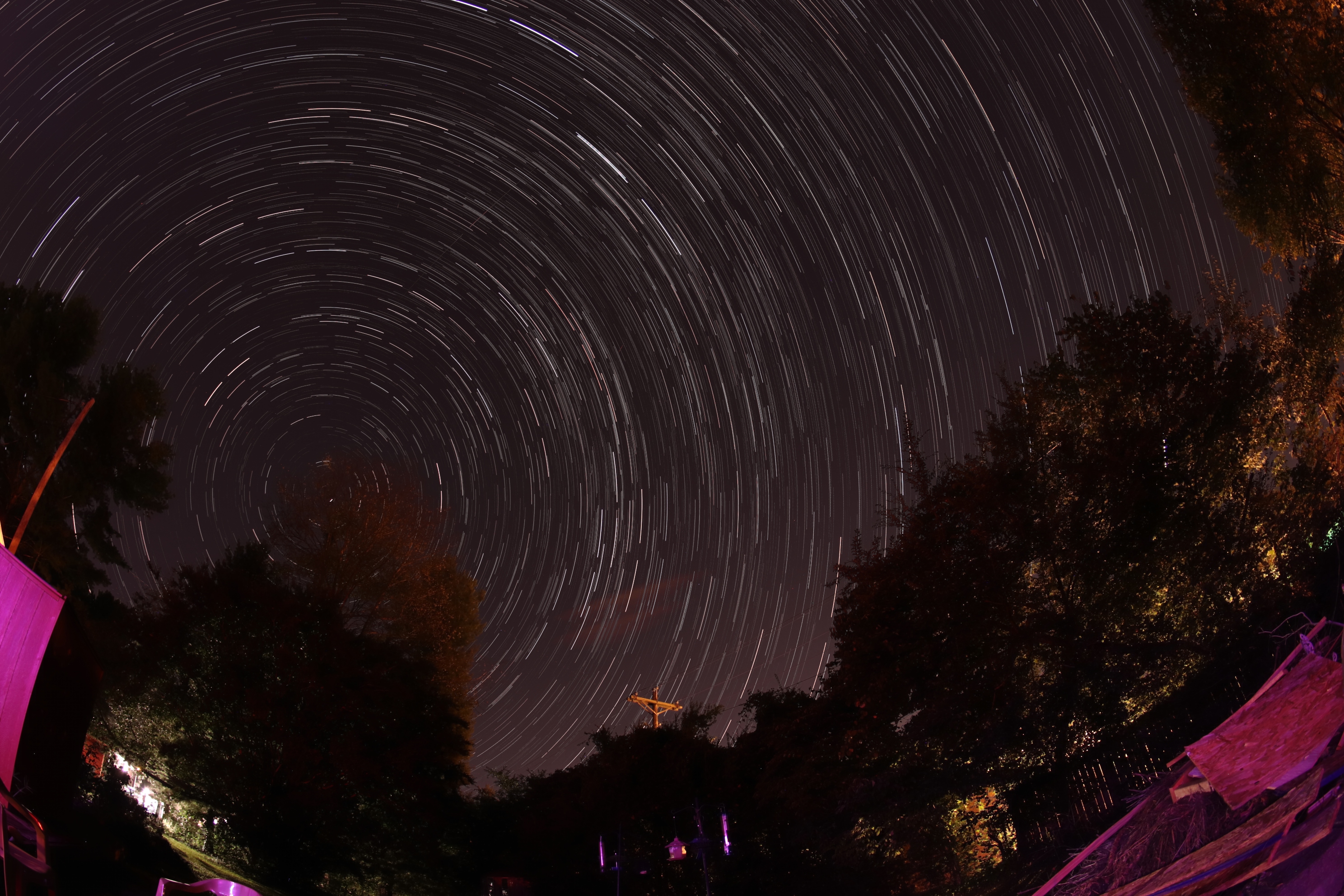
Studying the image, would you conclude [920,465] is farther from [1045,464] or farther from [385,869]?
[385,869]

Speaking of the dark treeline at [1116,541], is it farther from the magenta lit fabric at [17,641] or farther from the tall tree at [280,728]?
the tall tree at [280,728]

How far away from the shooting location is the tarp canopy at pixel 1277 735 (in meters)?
3.08

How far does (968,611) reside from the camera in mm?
16172

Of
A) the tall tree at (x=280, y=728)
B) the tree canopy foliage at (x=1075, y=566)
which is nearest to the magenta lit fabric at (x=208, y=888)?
the tree canopy foliage at (x=1075, y=566)

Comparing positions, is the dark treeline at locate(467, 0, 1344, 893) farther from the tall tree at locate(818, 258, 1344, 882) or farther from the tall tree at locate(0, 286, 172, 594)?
the tall tree at locate(0, 286, 172, 594)

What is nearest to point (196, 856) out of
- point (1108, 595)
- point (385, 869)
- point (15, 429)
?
point (385, 869)

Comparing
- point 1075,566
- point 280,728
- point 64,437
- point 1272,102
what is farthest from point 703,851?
point 1272,102

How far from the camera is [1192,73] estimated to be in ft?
46.8

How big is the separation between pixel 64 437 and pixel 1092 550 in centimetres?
2551

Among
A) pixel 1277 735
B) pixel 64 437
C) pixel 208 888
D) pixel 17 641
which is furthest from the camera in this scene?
pixel 64 437

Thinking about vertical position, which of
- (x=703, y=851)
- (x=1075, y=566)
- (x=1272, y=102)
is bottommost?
(x=703, y=851)

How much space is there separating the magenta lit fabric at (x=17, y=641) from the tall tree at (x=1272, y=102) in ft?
61.0

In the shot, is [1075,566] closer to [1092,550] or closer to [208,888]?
[1092,550]

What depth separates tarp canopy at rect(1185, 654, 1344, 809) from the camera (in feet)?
10.1
